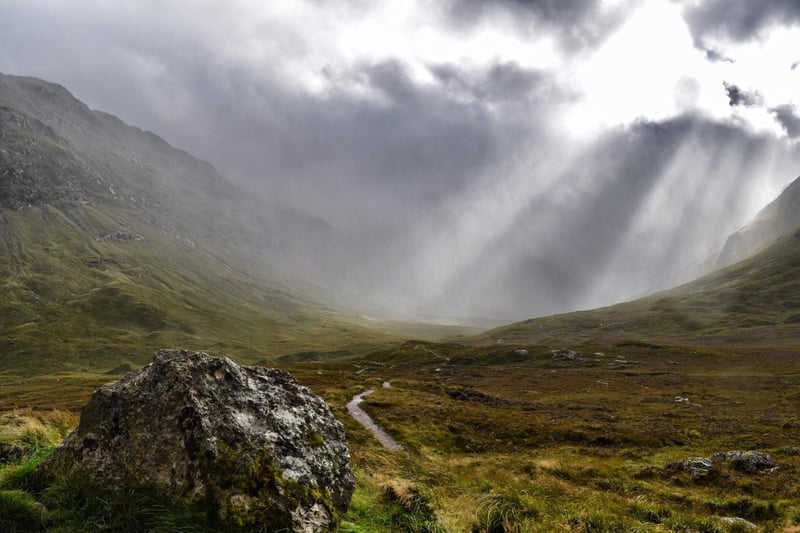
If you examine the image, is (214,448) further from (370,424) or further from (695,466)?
(370,424)

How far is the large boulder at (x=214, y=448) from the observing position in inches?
301

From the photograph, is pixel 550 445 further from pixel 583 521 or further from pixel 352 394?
pixel 352 394

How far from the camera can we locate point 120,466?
838cm

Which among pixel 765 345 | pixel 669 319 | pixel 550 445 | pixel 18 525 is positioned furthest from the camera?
pixel 669 319

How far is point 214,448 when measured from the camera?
26.8 ft

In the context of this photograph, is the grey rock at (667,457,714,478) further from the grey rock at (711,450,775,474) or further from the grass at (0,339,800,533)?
the grey rock at (711,450,775,474)

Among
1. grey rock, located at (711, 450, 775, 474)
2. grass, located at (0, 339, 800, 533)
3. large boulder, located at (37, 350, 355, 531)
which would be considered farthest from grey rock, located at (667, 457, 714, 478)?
A: large boulder, located at (37, 350, 355, 531)

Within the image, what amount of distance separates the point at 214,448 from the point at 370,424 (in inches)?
1531

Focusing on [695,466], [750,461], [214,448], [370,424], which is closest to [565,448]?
[695,466]

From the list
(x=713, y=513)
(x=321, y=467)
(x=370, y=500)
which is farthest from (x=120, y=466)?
(x=713, y=513)

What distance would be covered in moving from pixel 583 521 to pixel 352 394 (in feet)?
195

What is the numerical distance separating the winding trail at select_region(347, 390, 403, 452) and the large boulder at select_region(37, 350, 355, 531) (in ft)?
89.1

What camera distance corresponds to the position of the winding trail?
36.2 m

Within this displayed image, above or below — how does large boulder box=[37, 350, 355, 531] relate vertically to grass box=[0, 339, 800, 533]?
above
